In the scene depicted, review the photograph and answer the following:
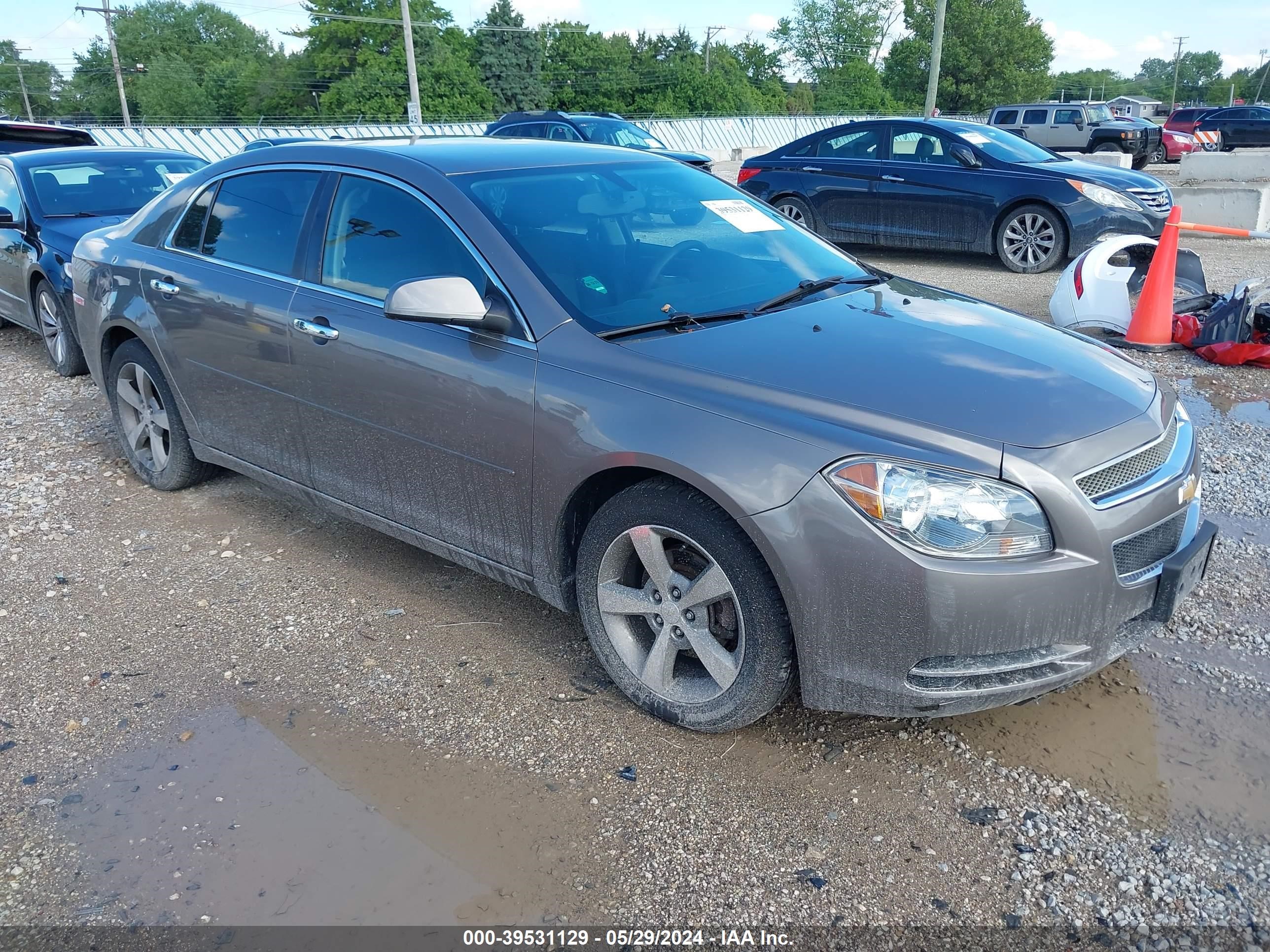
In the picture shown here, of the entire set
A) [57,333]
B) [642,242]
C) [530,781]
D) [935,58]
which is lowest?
[530,781]

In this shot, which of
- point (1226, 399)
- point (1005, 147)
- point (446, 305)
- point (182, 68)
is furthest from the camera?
point (182, 68)

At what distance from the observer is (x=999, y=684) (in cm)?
267

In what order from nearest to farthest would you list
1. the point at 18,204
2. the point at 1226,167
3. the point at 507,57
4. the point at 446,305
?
1. the point at 446,305
2. the point at 18,204
3. the point at 1226,167
4. the point at 507,57

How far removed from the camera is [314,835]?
Result: 2736mm

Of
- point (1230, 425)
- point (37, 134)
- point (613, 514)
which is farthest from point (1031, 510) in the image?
point (37, 134)

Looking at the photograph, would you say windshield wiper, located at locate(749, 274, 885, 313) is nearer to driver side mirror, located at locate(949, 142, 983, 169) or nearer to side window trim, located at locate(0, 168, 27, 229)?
side window trim, located at locate(0, 168, 27, 229)

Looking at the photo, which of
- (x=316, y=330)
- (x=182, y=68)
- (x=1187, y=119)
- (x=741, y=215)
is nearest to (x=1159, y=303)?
(x=741, y=215)

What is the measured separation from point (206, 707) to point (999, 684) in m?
2.46

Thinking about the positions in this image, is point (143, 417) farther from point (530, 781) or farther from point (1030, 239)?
point (1030, 239)

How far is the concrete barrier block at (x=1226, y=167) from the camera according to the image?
1608 cm

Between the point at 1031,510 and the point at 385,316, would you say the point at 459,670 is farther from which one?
the point at 1031,510

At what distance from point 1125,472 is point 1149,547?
23cm

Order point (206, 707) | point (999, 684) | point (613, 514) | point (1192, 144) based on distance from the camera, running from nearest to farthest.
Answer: point (999, 684) < point (613, 514) < point (206, 707) < point (1192, 144)

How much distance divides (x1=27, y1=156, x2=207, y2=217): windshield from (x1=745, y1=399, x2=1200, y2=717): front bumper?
6737 mm
